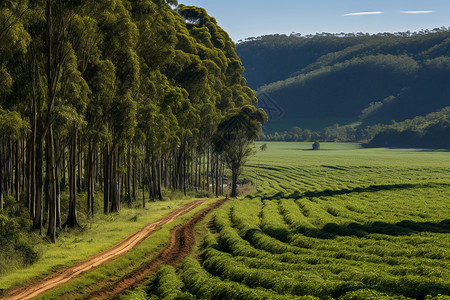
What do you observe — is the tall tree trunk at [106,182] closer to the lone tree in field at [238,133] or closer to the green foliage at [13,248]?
the green foliage at [13,248]

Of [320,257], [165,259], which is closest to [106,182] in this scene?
[165,259]

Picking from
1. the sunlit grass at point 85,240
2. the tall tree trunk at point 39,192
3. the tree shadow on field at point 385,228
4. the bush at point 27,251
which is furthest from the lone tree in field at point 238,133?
the bush at point 27,251

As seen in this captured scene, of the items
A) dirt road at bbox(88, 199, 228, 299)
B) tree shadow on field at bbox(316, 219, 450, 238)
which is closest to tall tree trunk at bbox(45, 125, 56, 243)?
dirt road at bbox(88, 199, 228, 299)

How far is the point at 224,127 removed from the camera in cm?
7494

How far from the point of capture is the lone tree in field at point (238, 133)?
74.8 m

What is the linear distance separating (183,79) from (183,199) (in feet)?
59.4

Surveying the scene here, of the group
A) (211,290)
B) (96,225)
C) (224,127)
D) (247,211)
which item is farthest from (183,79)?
(211,290)

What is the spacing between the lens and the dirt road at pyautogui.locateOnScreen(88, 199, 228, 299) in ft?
70.4

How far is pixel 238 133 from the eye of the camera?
7569 cm

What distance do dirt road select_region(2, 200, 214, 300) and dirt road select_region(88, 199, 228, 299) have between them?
7.49 feet

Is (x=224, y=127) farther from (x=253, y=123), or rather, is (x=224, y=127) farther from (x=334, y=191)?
(x=334, y=191)

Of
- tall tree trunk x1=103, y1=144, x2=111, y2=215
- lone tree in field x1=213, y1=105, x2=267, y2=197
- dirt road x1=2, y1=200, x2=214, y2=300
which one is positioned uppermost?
lone tree in field x1=213, y1=105, x2=267, y2=197

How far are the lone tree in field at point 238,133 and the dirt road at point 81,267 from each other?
37824 mm

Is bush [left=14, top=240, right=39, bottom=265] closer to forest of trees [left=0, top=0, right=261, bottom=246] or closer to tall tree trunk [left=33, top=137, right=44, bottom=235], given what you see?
forest of trees [left=0, top=0, right=261, bottom=246]
